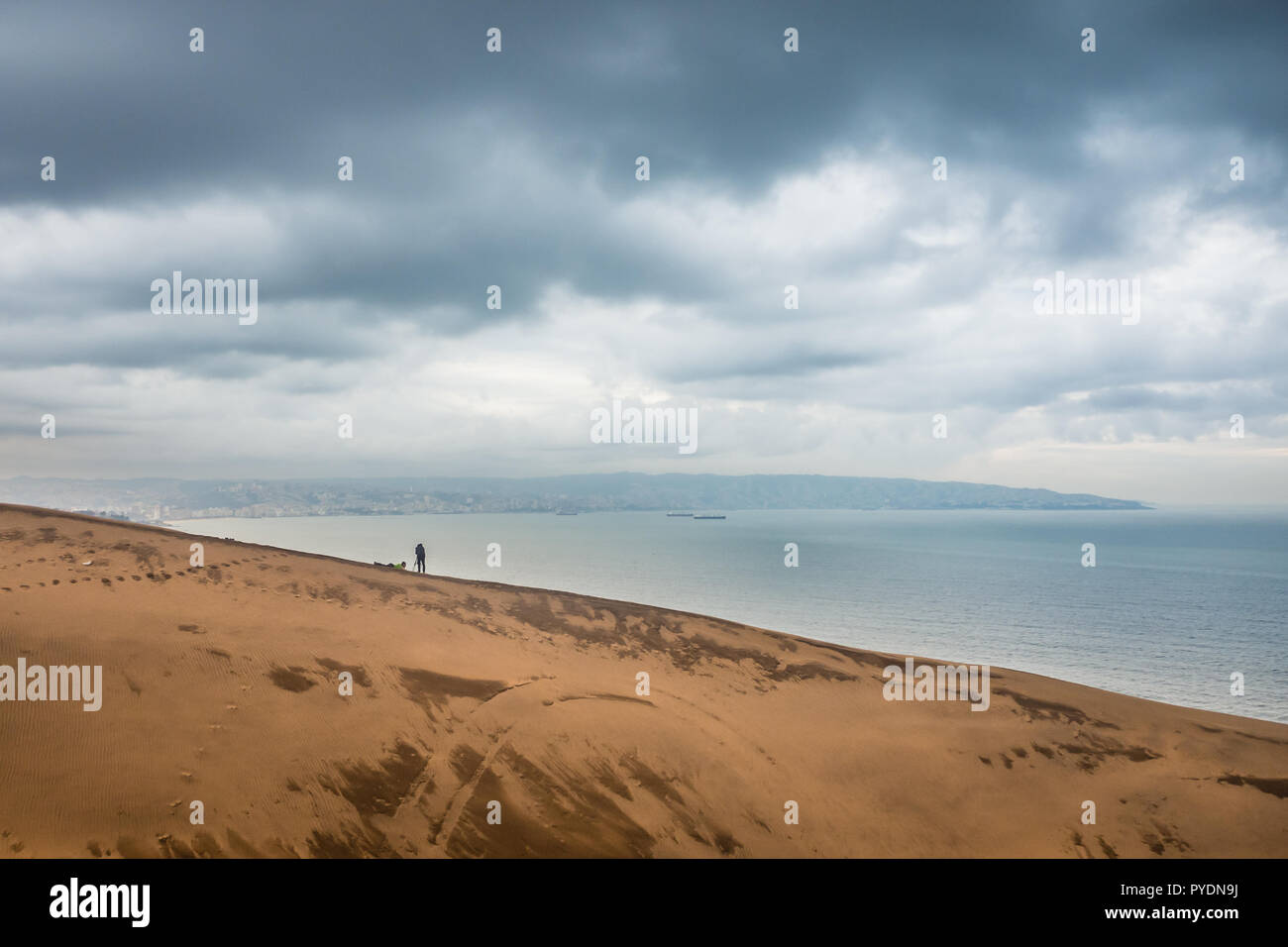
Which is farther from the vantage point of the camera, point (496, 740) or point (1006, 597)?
point (1006, 597)

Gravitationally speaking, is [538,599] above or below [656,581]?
above

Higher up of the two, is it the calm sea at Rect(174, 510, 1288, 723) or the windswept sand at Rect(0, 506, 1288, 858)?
the windswept sand at Rect(0, 506, 1288, 858)

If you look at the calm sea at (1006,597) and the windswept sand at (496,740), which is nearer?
the windswept sand at (496,740)

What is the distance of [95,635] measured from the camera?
1387 cm

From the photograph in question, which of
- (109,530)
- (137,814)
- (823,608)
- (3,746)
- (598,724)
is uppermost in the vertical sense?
(109,530)

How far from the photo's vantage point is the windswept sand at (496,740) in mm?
10641

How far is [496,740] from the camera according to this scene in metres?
14.1

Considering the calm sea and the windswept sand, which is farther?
the calm sea

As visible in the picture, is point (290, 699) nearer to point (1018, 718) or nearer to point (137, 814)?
point (137, 814)

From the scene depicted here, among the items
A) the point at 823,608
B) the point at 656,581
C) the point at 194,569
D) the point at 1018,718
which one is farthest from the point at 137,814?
the point at 656,581

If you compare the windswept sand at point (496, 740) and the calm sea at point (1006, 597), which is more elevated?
the windswept sand at point (496, 740)

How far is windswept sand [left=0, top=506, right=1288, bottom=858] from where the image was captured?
1064cm

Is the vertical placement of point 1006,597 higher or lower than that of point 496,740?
lower
